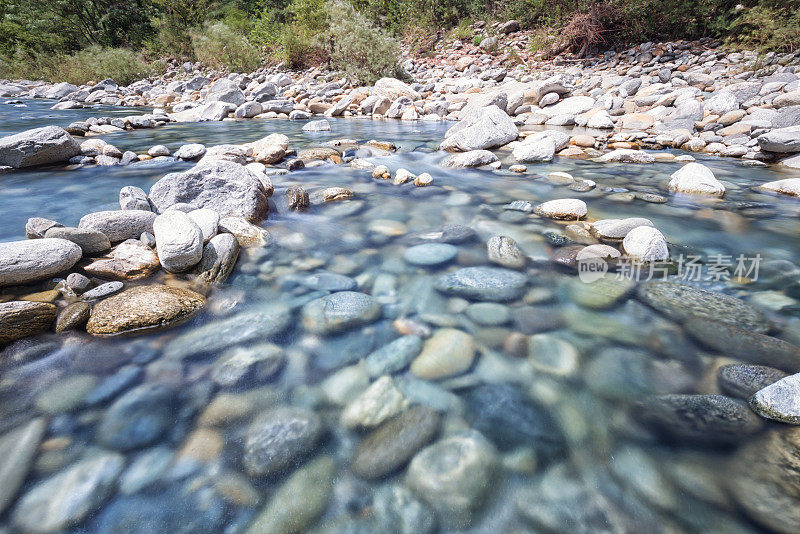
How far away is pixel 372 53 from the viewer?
39.7 ft

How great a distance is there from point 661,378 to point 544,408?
56 cm

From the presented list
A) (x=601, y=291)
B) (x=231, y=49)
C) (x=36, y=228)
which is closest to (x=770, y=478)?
(x=601, y=291)

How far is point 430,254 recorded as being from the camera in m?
2.50

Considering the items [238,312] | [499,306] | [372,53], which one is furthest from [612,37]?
[238,312]

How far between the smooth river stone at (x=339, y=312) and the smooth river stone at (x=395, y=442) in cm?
62

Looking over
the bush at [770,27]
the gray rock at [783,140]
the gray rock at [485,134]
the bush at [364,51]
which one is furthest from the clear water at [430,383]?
the bush at [364,51]

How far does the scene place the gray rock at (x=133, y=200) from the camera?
2799 mm

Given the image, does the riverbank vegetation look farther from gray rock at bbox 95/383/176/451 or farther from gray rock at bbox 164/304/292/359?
gray rock at bbox 95/383/176/451

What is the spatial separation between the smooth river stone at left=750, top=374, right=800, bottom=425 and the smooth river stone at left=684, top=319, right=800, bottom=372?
281mm

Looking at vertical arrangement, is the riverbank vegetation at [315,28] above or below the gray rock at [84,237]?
above

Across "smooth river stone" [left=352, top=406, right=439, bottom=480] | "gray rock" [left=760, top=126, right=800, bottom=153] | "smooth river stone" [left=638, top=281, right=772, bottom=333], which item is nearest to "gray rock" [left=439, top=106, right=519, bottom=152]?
"gray rock" [left=760, top=126, right=800, bottom=153]

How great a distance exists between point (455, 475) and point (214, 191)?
9.41ft

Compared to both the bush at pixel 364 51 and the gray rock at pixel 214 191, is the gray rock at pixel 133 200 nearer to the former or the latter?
the gray rock at pixel 214 191

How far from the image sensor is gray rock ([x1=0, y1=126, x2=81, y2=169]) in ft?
14.6
